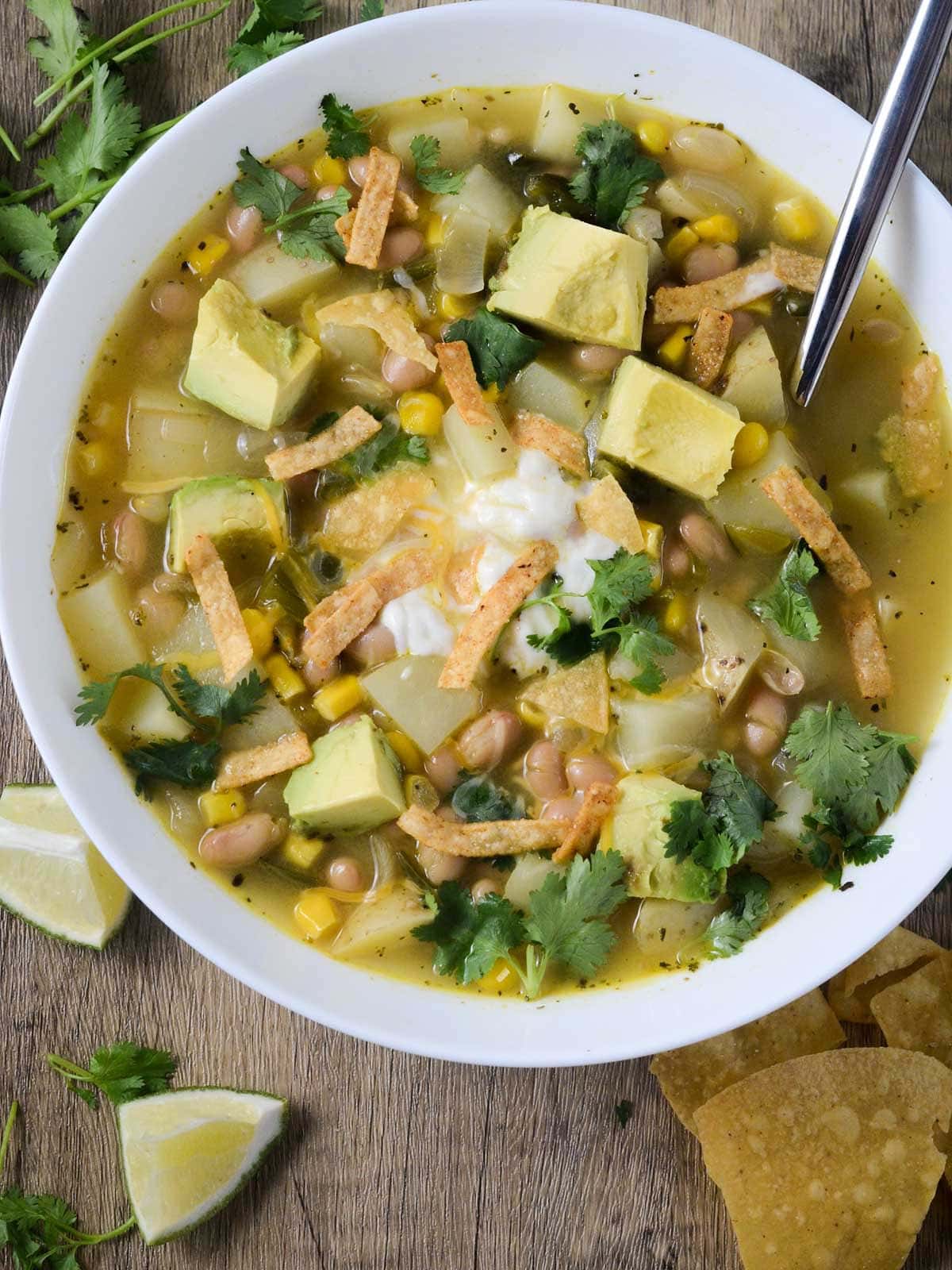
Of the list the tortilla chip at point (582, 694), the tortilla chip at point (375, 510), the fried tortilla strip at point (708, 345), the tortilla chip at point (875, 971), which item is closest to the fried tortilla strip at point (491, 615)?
the tortilla chip at point (582, 694)

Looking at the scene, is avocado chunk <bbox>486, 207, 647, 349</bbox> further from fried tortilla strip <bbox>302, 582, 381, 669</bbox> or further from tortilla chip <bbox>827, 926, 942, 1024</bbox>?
Result: tortilla chip <bbox>827, 926, 942, 1024</bbox>

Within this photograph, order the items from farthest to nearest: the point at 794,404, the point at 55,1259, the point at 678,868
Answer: the point at 55,1259 < the point at 794,404 < the point at 678,868

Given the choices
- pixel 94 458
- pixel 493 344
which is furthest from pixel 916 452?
pixel 94 458

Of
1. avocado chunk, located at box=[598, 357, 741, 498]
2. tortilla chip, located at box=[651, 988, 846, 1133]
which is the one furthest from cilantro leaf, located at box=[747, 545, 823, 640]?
tortilla chip, located at box=[651, 988, 846, 1133]

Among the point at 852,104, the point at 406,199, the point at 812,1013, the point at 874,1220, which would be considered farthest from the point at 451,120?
the point at 874,1220

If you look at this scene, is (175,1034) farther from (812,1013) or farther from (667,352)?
(667,352)

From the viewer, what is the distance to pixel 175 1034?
159 inches

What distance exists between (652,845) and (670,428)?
1.27 meters

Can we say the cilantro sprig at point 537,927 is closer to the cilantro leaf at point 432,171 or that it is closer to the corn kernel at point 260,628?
the corn kernel at point 260,628

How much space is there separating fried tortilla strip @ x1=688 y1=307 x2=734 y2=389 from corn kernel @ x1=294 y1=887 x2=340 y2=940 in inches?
80.9

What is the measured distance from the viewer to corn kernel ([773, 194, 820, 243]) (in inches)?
149

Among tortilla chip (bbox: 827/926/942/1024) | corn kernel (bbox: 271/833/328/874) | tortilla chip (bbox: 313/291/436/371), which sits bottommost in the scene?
tortilla chip (bbox: 827/926/942/1024)

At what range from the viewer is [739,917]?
12.1ft

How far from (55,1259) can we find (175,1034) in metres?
0.89
